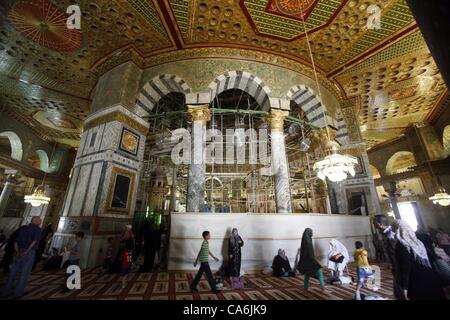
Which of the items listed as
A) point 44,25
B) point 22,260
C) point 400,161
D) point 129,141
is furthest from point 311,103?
point 400,161

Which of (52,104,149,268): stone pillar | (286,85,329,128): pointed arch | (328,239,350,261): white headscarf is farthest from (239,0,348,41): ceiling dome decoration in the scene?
(328,239,350,261): white headscarf

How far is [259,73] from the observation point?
23.5ft

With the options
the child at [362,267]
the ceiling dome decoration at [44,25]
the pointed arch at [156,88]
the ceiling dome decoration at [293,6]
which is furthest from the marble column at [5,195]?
the child at [362,267]

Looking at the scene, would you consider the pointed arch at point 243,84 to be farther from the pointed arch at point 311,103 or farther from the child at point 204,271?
the child at point 204,271

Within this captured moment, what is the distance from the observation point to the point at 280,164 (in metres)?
6.29

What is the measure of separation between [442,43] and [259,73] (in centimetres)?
655

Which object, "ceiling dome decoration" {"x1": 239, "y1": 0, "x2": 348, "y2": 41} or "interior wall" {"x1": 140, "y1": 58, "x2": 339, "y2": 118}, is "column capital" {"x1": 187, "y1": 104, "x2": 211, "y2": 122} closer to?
"interior wall" {"x1": 140, "y1": 58, "x2": 339, "y2": 118}

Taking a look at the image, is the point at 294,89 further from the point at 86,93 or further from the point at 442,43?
the point at 86,93

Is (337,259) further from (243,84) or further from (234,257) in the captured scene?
(243,84)

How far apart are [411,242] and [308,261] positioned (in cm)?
178

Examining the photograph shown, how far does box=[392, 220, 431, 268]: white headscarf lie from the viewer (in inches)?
74.0

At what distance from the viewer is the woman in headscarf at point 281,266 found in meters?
4.25

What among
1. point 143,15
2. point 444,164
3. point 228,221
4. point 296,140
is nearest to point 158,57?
point 143,15

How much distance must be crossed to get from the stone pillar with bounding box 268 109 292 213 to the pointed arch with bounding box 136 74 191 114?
3200 millimetres
